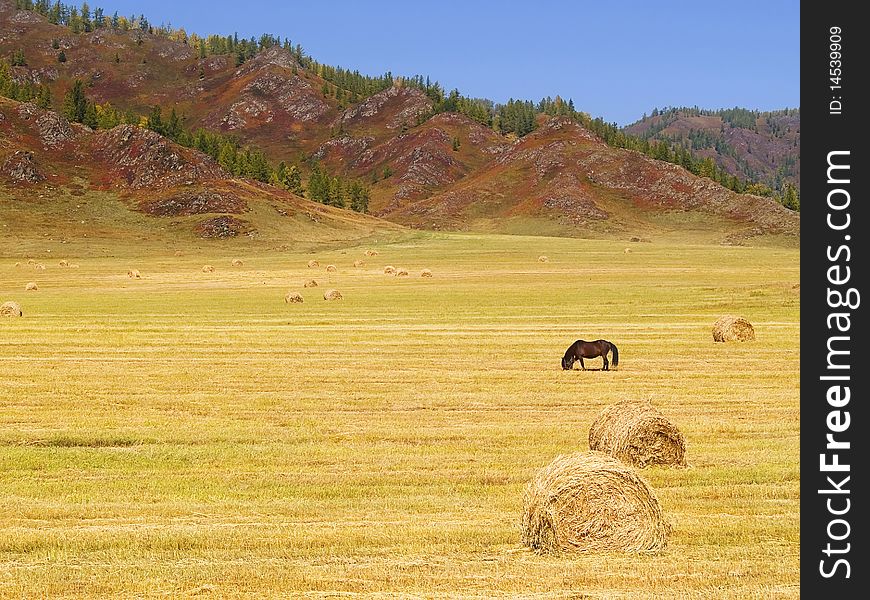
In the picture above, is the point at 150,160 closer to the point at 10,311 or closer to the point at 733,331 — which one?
the point at 10,311

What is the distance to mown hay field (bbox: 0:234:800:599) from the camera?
11.3 meters

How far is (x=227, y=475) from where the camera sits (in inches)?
645

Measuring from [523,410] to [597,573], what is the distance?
11046 mm

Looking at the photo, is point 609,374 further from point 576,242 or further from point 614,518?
point 576,242

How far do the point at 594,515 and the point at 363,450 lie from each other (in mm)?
6962

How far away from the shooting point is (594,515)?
11.9 meters

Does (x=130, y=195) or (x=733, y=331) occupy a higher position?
(x=130, y=195)

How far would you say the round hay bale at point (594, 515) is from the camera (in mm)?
11914
